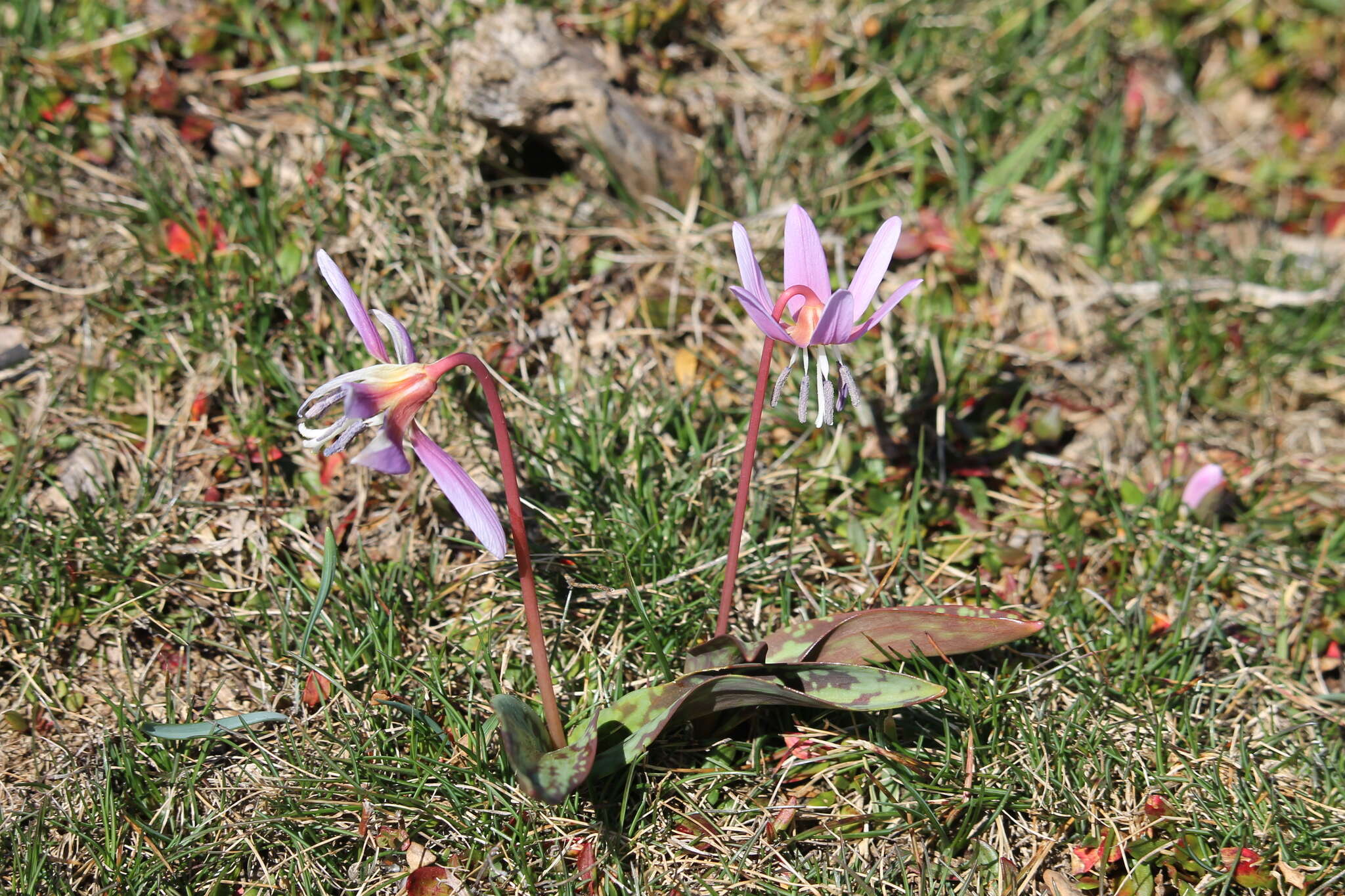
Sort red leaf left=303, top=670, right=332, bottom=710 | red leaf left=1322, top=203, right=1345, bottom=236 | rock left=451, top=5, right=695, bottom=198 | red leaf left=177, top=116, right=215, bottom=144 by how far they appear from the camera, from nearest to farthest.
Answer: red leaf left=303, top=670, right=332, bottom=710 < rock left=451, top=5, right=695, bottom=198 < red leaf left=177, top=116, right=215, bottom=144 < red leaf left=1322, top=203, right=1345, bottom=236

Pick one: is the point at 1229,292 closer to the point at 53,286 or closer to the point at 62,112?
the point at 53,286

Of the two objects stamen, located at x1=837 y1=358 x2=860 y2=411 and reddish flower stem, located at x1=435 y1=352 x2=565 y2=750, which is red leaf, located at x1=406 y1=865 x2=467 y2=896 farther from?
stamen, located at x1=837 y1=358 x2=860 y2=411

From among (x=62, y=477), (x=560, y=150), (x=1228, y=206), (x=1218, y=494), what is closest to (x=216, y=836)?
(x=62, y=477)

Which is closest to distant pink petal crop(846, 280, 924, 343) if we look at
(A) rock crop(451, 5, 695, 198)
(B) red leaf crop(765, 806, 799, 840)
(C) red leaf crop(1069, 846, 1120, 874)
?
(B) red leaf crop(765, 806, 799, 840)

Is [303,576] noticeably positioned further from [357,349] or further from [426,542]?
[357,349]

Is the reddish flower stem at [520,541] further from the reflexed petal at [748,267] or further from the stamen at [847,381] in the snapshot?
the stamen at [847,381]

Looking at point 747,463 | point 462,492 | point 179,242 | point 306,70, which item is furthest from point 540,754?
point 306,70
